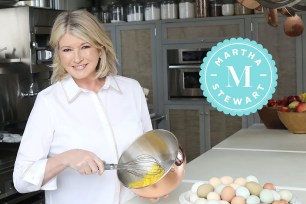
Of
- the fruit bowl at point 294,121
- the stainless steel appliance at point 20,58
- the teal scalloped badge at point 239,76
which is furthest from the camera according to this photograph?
the stainless steel appliance at point 20,58

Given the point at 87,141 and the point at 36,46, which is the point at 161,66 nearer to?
the point at 36,46

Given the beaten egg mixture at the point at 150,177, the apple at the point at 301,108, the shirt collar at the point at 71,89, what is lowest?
the beaten egg mixture at the point at 150,177

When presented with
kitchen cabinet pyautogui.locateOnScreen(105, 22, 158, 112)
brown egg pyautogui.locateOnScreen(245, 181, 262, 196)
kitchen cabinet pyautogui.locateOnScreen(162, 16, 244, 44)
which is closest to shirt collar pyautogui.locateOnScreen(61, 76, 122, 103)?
brown egg pyautogui.locateOnScreen(245, 181, 262, 196)

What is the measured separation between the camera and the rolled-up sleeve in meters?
1.56

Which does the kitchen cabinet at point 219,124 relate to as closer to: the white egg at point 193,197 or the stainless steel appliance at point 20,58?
the stainless steel appliance at point 20,58

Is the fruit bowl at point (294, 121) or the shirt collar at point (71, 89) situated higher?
the shirt collar at point (71, 89)

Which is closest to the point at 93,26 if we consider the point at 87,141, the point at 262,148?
the point at 87,141

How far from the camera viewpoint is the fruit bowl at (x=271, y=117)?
9.53 ft

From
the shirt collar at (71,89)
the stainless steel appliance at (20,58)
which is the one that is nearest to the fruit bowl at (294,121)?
the shirt collar at (71,89)

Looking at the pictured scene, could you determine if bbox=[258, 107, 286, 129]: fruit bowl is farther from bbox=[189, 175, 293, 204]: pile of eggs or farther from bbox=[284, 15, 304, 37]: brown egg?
bbox=[189, 175, 293, 204]: pile of eggs

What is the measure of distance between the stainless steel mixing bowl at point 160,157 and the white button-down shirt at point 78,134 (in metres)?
0.20

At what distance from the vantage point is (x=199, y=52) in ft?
15.8

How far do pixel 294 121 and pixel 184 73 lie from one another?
7.50ft

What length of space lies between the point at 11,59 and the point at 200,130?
2.11 m
